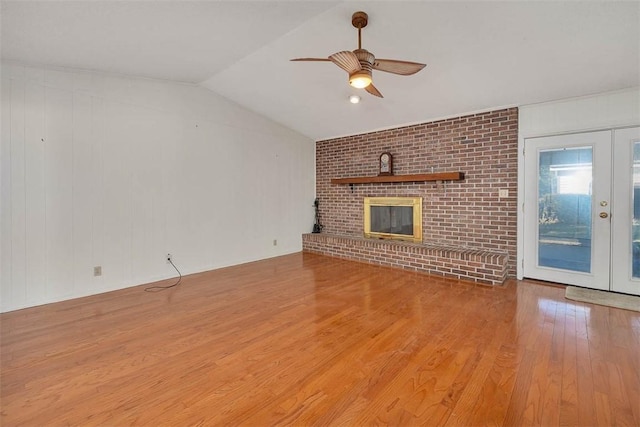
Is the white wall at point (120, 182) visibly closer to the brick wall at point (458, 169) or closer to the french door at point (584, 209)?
the brick wall at point (458, 169)

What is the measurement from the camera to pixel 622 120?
10.7 ft

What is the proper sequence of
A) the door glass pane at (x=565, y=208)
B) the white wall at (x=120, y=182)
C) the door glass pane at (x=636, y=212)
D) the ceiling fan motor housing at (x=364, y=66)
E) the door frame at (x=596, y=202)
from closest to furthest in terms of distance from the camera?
the ceiling fan motor housing at (x=364, y=66) → the white wall at (x=120, y=182) → the door glass pane at (x=636, y=212) → the door frame at (x=596, y=202) → the door glass pane at (x=565, y=208)

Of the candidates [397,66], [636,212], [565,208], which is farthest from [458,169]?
[397,66]

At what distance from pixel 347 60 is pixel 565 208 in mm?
3362

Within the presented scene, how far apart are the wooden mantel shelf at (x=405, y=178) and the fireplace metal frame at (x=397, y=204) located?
35 cm

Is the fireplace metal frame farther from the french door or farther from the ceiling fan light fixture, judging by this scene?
the ceiling fan light fixture

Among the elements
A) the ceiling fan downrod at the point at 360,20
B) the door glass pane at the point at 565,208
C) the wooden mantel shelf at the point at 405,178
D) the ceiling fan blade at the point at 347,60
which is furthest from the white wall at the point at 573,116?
the ceiling fan blade at the point at 347,60

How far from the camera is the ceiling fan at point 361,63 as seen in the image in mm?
2318

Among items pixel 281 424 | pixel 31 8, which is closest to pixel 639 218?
pixel 281 424

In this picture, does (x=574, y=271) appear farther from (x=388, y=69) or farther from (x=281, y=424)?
(x=281, y=424)

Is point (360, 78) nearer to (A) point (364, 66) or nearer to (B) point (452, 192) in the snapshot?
(A) point (364, 66)

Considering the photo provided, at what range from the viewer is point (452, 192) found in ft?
14.7

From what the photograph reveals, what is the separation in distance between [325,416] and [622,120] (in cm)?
432

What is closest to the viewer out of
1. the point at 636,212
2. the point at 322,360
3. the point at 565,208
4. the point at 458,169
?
the point at 322,360
